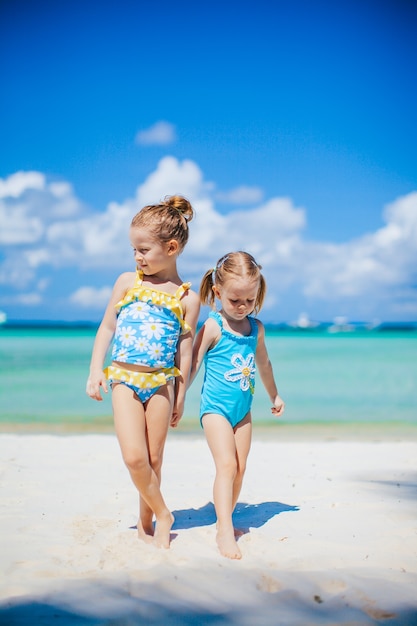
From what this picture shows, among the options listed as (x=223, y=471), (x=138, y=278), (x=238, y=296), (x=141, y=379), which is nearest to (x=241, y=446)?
(x=223, y=471)

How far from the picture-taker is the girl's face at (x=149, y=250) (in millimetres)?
3381

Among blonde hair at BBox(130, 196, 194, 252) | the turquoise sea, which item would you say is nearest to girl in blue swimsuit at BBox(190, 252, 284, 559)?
blonde hair at BBox(130, 196, 194, 252)

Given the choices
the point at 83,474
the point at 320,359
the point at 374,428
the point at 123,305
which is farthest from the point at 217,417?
the point at 320,359

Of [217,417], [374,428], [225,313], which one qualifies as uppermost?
[225,313]

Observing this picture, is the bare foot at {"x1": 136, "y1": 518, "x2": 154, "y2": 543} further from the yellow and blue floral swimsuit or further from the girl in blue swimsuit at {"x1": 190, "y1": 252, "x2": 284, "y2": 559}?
the yellow and blue floral swimsuit

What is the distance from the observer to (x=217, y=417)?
354 cm

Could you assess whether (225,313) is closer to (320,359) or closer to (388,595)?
(388,595)

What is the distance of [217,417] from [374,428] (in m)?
6.61

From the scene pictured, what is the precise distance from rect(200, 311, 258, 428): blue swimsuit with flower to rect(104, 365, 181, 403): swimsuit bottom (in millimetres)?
395

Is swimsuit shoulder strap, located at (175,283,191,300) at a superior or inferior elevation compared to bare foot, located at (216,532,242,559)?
superior

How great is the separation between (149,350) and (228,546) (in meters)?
1.16

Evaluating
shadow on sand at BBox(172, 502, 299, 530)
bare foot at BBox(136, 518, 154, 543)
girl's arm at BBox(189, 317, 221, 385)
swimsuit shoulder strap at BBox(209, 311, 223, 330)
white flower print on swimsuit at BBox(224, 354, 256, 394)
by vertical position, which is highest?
swimsuit shoulder strap at BBox(209, 311, 223, 330)

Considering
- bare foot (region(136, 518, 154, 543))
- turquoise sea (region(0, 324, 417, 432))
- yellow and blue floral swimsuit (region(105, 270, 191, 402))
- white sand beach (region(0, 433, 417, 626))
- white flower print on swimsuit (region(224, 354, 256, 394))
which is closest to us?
white sand beach (region(0, 433, 417, 626))

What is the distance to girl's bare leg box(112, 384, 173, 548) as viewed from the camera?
10.5 feet
